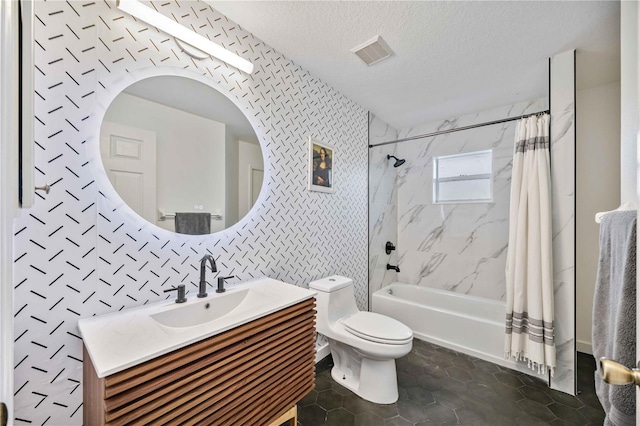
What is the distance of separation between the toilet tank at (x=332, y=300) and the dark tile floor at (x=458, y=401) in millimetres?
458

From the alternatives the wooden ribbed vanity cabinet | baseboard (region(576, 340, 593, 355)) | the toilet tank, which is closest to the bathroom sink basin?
the wooden ribbed vanity cabinet

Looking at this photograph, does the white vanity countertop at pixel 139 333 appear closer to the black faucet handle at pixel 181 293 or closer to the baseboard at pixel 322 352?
the black faucet handle at pixel 181 293

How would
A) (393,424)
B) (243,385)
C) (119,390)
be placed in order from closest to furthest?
(119,390) → (243,385) → (393,424)

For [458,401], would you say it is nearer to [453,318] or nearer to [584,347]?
[453,318]

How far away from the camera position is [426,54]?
1.84 m

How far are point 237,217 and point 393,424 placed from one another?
1552 mm

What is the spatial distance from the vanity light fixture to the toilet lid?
184 cm

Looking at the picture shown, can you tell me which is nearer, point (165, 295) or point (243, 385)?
point (243, 385)

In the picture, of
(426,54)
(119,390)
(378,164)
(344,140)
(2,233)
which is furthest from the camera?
(378,164)

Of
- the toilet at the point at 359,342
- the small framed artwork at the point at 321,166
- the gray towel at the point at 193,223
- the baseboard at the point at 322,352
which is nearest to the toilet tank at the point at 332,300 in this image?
the toilet at the point at 359,342

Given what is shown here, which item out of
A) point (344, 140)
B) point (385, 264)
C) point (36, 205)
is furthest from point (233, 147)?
point (385, 264)

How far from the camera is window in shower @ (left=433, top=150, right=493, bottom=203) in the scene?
2.80 meters

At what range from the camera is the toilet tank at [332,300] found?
1896 millimetres

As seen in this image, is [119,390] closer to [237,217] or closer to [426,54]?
[237,217]
